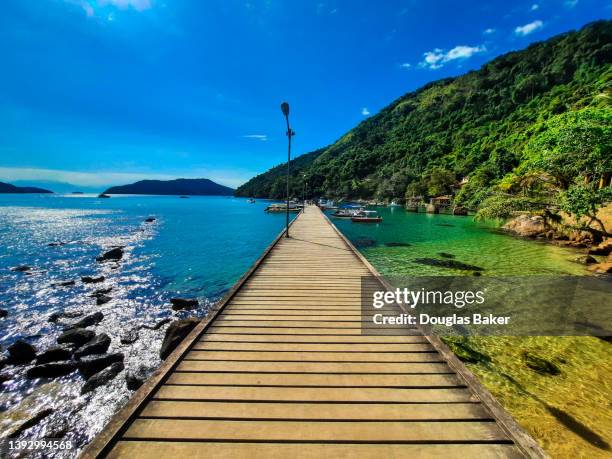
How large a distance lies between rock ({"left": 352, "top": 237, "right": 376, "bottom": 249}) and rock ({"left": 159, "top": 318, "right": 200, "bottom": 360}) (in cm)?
1548

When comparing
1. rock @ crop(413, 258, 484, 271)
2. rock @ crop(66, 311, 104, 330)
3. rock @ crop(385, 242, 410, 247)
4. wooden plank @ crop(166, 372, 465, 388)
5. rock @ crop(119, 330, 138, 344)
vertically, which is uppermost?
wooden plank @ crop(166, 372, 465, 388)

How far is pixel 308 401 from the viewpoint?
10.5 feet

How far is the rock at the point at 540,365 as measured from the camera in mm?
6180

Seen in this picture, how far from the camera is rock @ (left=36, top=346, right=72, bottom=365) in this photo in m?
7.71

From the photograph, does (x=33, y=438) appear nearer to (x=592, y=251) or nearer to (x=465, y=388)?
(x=465, y=388)

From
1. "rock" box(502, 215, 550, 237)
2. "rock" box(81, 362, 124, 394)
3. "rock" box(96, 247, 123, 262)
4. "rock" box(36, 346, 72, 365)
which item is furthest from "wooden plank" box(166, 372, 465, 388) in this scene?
"rock" box(502, 215, 550, 237)

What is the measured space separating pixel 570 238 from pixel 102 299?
32.7m

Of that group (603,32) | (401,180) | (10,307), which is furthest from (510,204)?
(603,32)

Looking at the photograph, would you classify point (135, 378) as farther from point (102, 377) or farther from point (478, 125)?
point (478, 125)

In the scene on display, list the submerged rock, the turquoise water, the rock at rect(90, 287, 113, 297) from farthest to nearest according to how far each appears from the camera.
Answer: the turquoise water → the rock at rect(90, 287, 113, 297) → the submerged rock

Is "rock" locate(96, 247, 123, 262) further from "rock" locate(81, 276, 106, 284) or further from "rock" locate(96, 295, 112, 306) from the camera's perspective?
"rock" locate(96, 295, 112, 306)

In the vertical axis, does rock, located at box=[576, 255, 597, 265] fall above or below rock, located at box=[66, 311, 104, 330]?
above

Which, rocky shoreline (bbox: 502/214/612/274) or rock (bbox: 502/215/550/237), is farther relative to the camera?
rock (bbox: 502/215/550/237)

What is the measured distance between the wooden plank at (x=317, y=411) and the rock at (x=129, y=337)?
22.9 feet
